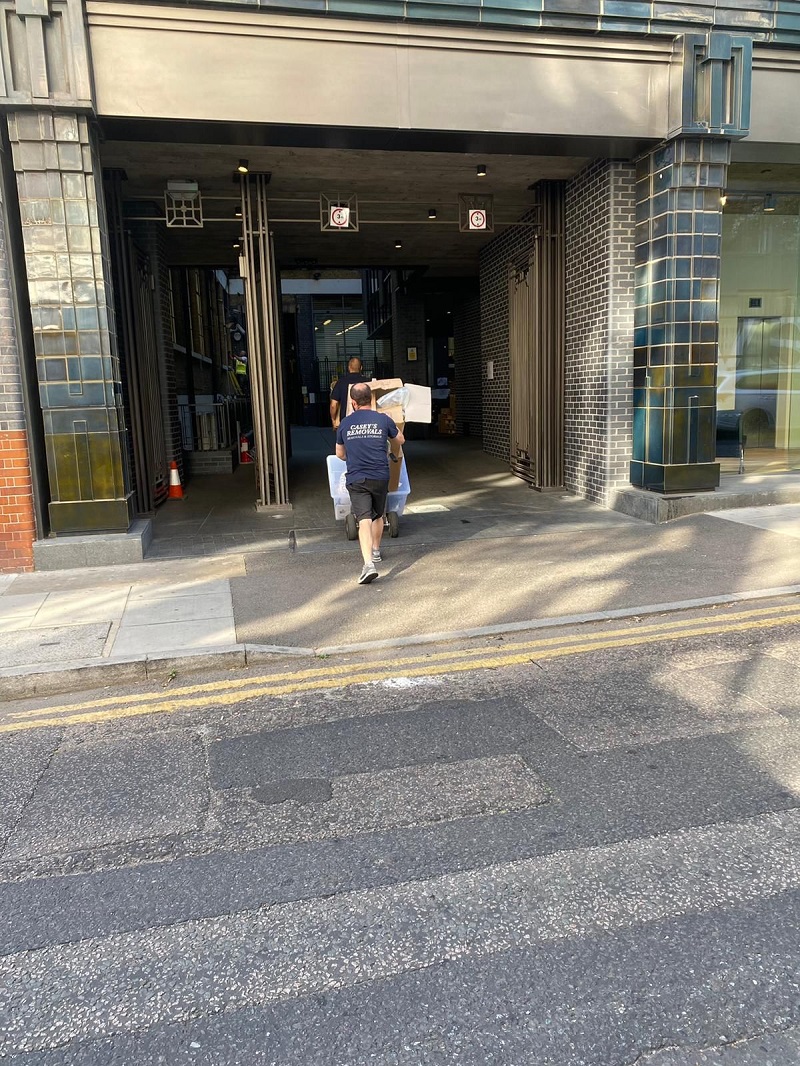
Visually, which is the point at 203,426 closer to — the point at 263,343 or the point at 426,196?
the point at 263,343

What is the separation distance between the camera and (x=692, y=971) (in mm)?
2453

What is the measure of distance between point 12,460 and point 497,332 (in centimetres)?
986

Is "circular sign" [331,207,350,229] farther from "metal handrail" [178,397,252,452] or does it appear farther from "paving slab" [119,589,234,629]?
"metal handrail" [178,397,252,452]

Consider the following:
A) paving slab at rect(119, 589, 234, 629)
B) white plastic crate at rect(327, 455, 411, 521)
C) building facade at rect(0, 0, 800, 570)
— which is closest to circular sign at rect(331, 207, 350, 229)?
building facade at rect(0, 0, 800, 570)

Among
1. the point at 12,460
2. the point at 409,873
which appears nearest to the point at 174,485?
the point at 12,460

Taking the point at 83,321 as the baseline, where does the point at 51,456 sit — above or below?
below

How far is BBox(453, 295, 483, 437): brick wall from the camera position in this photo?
19.9 metres

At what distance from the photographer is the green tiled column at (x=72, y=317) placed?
7.61 m

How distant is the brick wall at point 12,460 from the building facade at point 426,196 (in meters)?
0.02

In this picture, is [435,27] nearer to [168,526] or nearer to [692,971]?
[168,526]

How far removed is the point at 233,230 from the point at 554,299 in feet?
18.0

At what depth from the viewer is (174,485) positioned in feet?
41.3

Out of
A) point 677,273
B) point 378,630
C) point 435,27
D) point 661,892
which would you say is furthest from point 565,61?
point 661,892

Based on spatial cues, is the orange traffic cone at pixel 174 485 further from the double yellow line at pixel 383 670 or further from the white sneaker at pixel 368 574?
the double yellow line at pixel 383 670
